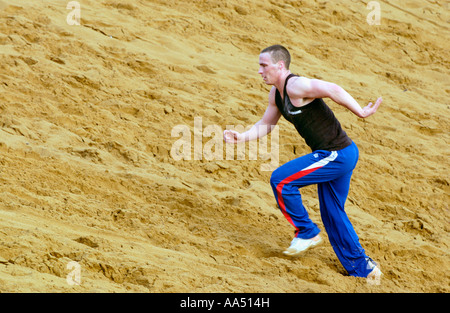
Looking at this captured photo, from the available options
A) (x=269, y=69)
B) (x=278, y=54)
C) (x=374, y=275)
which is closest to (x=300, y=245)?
(x=374, y=275)

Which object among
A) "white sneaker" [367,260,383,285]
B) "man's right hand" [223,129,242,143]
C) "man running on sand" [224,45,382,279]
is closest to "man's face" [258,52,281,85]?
"man running on sand" [224,45,382,279]

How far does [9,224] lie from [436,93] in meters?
7.22

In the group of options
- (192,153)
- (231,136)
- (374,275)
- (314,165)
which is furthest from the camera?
(192,153)

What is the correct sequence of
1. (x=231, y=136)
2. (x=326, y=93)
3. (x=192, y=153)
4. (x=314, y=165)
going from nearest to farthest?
1. (x=326, y=93)
2. (x=314, y=165)
3. (x=231, y=136)
4. (x=192, y=153)

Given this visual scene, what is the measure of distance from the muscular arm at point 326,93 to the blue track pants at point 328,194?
454 mm

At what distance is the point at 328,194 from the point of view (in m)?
5.10

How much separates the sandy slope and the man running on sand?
249mm

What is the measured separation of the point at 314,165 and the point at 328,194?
35 cm

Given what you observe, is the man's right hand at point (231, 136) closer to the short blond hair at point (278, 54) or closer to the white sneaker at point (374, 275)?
the short blond hair at point (278, 54)

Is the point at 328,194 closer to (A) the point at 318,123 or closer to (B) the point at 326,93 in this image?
(A) the point at 318,123

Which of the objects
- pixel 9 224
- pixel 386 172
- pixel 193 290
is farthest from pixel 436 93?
Answer: pixel 9 224

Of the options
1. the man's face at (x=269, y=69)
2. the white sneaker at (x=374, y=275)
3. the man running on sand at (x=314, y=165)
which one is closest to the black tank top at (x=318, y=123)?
the man running on sand at (x=314, y=165)

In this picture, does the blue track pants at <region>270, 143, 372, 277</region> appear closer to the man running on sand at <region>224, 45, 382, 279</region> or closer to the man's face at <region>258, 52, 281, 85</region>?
the man running on sand at <region>224, 45, 382, 279</region>

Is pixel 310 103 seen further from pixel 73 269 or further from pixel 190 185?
pixel 73 269
